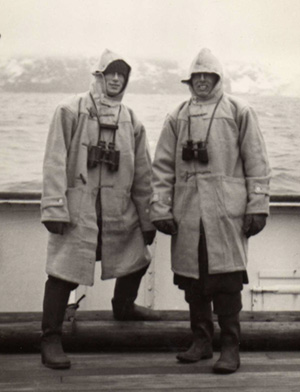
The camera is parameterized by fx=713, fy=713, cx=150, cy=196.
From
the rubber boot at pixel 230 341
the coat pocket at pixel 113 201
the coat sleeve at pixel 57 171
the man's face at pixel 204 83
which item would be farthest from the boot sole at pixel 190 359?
the man's face at pixel 204 83

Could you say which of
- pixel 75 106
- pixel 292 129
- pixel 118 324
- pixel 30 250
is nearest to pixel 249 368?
pixel 118 324

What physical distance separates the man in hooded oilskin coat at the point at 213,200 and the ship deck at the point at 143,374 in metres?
0.11

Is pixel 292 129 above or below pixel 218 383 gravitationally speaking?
above

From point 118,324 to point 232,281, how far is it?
2.41ft

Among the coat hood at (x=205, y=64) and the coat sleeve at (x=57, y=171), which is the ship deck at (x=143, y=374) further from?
the coat hood at (x=205, y=64)

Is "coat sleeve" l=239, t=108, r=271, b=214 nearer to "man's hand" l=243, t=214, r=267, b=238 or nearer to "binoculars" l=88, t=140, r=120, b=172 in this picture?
"man's hand" l=243, t=214, r=267, b=238

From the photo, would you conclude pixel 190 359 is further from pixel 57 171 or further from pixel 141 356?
pixel 57 171

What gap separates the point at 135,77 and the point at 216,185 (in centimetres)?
183

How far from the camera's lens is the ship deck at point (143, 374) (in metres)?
2.95

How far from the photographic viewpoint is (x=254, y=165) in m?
3.25

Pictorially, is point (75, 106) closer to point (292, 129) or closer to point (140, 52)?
point (140, 52)

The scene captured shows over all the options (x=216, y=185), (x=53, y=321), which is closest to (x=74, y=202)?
(x=53, y=321)

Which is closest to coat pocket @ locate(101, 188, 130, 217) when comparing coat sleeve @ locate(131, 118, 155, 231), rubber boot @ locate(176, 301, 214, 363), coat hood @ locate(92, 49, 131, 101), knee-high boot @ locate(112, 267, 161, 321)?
coat sleeve @ locate(131, 118, 155, 231)

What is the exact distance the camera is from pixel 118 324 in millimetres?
3666
